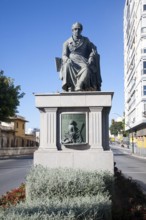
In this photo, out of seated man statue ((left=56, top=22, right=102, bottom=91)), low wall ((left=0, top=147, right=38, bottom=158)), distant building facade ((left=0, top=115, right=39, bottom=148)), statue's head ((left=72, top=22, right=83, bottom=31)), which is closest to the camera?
seated man statue ((left=56, top=22, right=102, bottom=91))

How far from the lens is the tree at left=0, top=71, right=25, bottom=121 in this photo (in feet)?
158

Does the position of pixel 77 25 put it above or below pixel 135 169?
above

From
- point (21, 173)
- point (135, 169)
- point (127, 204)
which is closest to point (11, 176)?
point (21, 173)

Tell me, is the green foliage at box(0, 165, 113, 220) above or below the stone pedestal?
below

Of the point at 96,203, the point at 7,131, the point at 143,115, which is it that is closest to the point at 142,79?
the point at 143,115

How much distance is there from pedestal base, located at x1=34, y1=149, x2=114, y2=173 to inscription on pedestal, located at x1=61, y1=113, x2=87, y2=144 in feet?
0.96

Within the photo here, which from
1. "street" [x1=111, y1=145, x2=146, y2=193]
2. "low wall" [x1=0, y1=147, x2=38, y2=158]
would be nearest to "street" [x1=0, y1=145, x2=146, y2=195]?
"street" [x1=111, y1=145, x2=146, y2=193]

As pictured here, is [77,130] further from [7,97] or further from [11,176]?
[7,97]

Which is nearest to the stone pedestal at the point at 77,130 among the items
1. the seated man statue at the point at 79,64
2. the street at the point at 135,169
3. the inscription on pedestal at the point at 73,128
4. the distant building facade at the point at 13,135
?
the inscription on pedestal at the point at 73,128

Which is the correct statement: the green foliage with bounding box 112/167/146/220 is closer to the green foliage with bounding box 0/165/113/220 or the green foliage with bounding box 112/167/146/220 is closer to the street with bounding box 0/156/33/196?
the green foliage with bounding box 0/165/113/220

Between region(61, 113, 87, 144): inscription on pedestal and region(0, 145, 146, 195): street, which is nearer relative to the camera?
region(61, 113, 87, 144): inscription on pedestal

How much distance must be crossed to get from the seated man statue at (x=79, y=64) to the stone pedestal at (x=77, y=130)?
661mm

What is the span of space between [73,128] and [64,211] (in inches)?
167

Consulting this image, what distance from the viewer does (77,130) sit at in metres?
8.88
